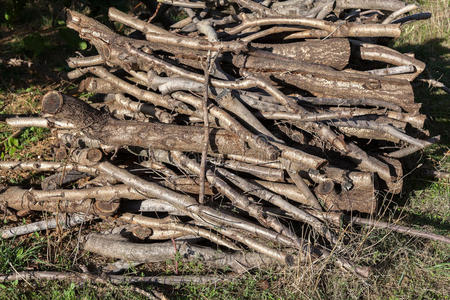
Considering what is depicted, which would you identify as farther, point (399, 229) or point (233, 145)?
point (233, 145)

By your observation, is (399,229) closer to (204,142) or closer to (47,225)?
(204,142)

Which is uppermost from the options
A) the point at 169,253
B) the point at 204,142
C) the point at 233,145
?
the point at 204,142

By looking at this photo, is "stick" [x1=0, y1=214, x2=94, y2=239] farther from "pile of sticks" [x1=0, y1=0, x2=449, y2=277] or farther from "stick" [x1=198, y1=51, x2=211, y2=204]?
"stick" [x1=198, y1=51, x2=211, y2=204]

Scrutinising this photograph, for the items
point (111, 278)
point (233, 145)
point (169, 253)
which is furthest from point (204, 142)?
point (111, 278)

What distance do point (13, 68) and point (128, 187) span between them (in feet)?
14.2

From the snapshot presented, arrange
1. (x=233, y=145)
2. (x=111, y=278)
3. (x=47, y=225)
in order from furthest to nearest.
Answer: (x=47, y=225), (x=233, y=145), (x=111, y=278)

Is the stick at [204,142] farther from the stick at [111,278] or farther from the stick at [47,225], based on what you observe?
the stick at [47,225]

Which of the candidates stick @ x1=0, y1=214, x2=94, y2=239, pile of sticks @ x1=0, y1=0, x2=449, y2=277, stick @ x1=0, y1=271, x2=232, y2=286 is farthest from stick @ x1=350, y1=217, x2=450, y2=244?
stick @ x1=0, y1=214, x2=94, y2=239

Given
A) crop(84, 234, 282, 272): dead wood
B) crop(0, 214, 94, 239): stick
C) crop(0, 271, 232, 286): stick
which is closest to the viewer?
crop(0, 271, 232, 286): stick

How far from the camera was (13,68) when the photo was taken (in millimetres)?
7242

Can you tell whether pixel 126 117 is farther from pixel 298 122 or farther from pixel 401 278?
pixel 401 278

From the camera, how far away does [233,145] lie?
416 centimetres

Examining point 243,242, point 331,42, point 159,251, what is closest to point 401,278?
point 243,242

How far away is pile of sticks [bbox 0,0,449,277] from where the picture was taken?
3.97m
